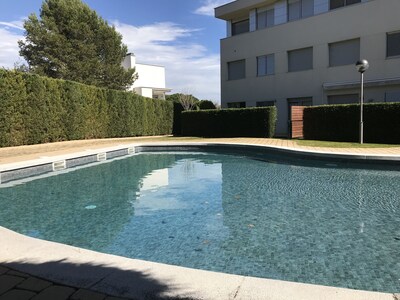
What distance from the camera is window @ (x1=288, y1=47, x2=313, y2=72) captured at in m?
22.6

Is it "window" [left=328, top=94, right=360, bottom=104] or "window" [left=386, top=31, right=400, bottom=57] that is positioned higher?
"window" [left=386, top=31, right=400, bottom=57]

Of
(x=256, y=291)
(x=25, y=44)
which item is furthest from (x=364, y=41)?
(x=25, y=44)

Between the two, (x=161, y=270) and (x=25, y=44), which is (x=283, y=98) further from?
(x=25, y=44)

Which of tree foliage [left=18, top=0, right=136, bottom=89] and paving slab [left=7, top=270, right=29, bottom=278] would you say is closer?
paving slab [left=7, top=270, right=29, bottom=278]

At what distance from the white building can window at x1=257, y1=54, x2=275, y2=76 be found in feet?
80.7

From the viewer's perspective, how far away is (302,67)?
22984 mm

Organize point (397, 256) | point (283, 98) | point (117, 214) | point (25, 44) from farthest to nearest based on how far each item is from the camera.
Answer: point (25, 44)
point (283, 98)
point (117, 214)
point (397, 256)

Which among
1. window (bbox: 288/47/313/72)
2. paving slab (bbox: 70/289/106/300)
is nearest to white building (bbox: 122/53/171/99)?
window (bbox: 288/47/313/72)

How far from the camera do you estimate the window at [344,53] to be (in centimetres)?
2048

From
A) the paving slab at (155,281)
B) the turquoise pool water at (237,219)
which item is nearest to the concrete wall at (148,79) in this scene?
the turquoise pool water at (237,219)

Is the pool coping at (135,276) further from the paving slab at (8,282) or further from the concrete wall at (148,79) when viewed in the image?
the concrete wall at (148,79)

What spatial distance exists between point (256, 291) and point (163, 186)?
21.2 ft

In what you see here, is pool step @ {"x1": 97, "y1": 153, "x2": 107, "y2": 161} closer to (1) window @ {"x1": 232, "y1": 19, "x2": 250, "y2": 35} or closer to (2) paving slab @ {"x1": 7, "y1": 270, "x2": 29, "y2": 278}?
(2) paving slab @ {"x1": 7, "y1": 270, "x2": 29, "y2": 278}

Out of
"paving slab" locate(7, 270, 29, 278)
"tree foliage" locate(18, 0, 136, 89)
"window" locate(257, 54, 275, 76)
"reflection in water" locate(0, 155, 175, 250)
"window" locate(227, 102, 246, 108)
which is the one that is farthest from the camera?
"tree foliage" locate(18, 0, 136, 89)
